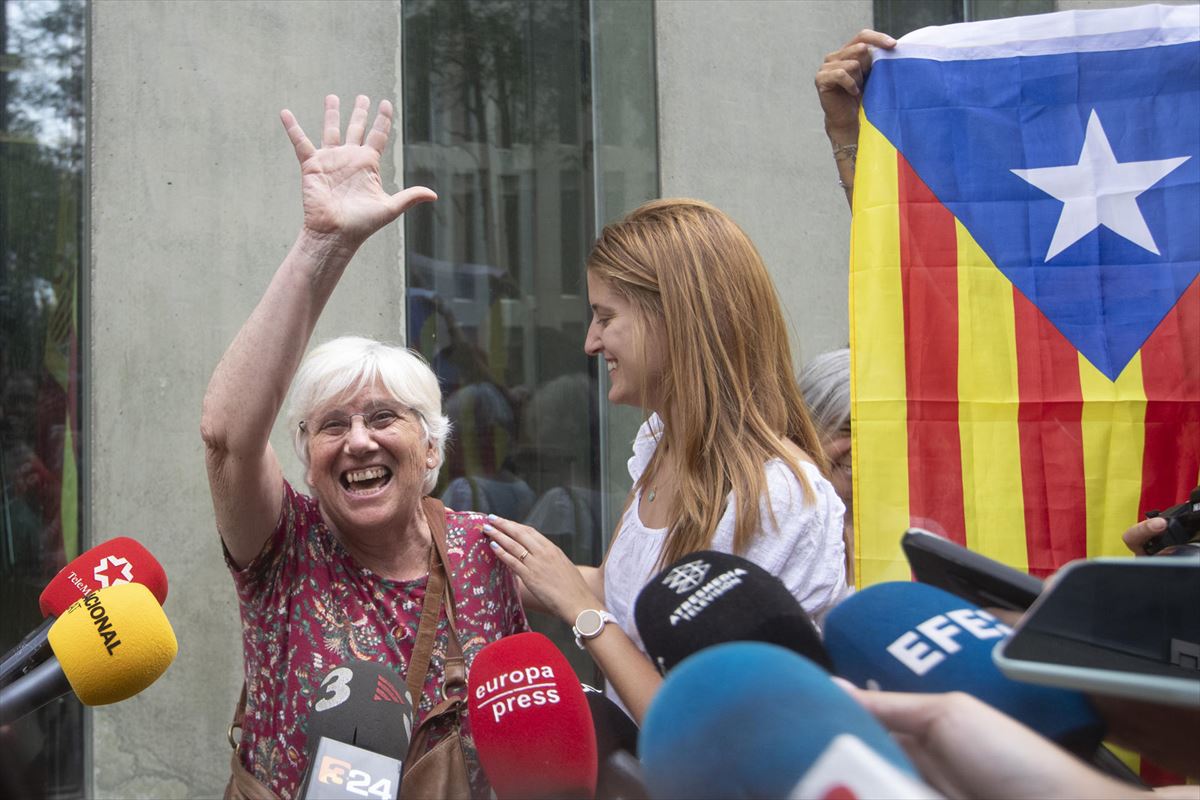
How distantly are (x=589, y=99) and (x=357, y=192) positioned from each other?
10.7 feet

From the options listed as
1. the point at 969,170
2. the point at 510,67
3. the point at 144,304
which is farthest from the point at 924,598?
the point at 510,67

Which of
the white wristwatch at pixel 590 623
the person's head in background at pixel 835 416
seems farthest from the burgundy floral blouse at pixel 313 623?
the person's head in background at pixel 835 416

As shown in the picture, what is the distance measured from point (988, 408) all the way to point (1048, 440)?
15 centimetres

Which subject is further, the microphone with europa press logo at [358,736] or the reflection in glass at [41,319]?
the reflection in glass at [41,319]

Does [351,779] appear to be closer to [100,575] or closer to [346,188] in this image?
[100,575]

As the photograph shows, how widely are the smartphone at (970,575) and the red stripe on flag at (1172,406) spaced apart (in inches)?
62.5

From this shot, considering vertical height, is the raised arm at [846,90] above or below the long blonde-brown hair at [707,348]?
above

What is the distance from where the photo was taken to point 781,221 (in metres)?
5.51

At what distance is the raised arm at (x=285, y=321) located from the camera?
7.23 ft

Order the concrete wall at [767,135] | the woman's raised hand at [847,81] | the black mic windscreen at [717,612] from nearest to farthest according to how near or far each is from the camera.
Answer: the black mic windscreen at [717,612], the woman's raised hand at [847,81], the concrete wall at [767,135]

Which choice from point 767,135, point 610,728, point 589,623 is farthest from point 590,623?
point 767,135

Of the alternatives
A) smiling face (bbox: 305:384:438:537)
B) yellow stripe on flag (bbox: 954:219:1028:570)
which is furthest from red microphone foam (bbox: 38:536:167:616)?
yellow stripe on flag (bbox: 954:219:1028:570)

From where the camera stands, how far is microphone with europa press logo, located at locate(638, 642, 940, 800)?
88cm

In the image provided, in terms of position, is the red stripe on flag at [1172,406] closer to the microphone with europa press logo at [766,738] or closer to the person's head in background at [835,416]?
the person's head in background at [835,416]
